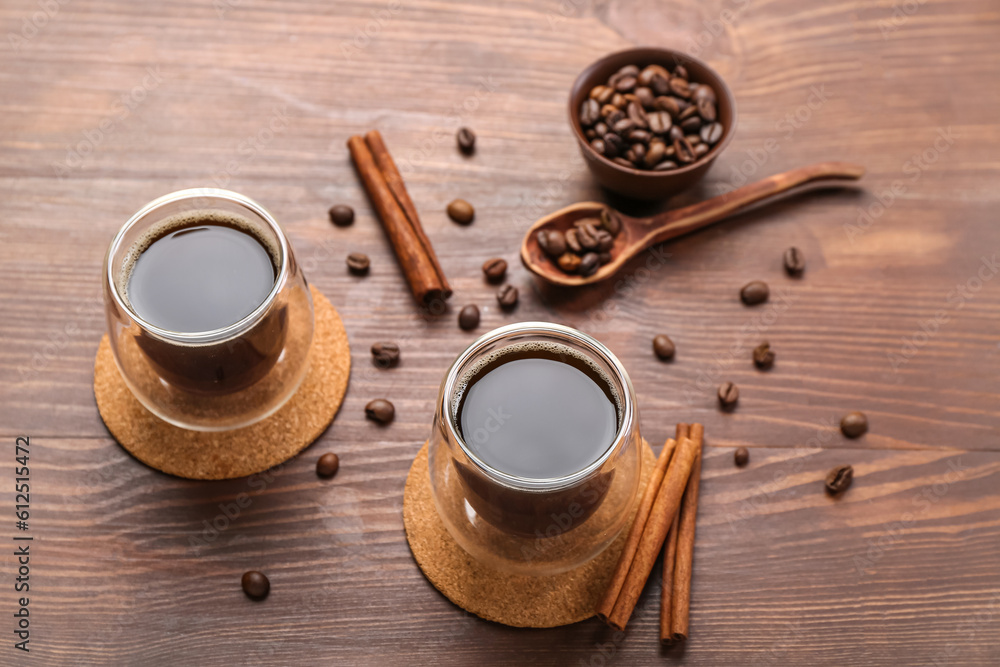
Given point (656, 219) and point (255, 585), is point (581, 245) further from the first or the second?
point (255, 585)

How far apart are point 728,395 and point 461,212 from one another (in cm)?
61

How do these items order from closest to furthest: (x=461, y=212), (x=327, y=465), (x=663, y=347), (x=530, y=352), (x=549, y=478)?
(x=549, y=478) < (x=530, y=352) < (x=327, y=465) < (x=663, y=347) < (x=461, y=212)

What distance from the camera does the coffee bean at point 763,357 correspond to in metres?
1.53

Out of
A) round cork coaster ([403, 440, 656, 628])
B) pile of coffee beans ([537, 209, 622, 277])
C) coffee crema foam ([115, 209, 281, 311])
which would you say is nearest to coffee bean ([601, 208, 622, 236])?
pile of coffee beans ([537, 209, 622, 277])

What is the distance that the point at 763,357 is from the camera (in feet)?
5.01

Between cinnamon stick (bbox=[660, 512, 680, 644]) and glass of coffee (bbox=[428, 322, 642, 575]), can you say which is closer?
glass of coffee (bbox=[428, 322, 642, 575])

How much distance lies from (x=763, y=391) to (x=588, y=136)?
592 mm

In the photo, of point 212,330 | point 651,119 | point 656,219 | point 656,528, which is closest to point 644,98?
point 651,119

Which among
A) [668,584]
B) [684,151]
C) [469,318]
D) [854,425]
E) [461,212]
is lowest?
[668,584]

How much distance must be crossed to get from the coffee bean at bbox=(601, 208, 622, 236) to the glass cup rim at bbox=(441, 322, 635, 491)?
16.8 inches

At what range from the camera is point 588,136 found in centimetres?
162

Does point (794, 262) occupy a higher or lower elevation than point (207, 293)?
lower

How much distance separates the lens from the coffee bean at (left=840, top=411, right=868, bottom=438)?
1.48 metres

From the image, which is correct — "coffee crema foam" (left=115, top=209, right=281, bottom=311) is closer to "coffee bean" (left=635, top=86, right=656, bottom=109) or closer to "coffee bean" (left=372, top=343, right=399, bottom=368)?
"coffee bean" (left=372, top=343, right=399, bottom=368)
